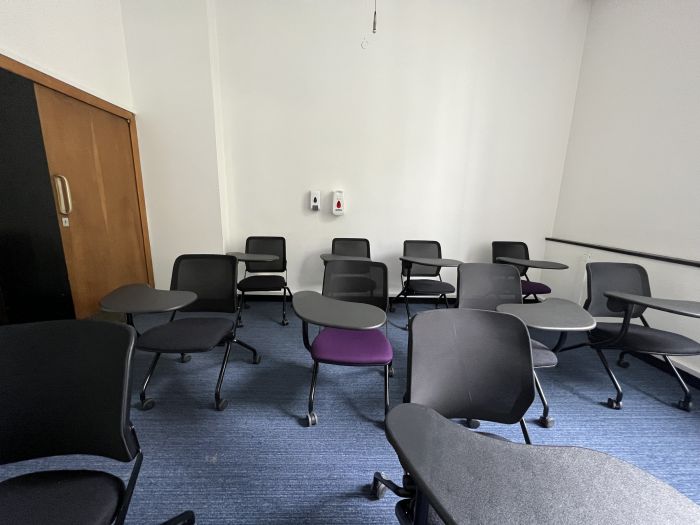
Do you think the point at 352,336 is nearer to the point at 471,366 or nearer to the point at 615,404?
the point at 471,366

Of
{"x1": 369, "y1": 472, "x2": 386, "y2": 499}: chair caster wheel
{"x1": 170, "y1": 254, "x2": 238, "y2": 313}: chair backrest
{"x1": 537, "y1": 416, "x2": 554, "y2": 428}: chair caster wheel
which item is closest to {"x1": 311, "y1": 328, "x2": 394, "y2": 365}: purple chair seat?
{"x1": 369, "y1": 472, "x2": 386, "y2": 499}: chair caster wheel

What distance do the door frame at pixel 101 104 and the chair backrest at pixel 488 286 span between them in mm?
3438

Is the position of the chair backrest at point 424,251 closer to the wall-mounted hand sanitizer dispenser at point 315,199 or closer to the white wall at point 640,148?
the wall-mounted hand sanitizer dispenser at point 315,199

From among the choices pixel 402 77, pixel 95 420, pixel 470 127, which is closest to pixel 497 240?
pixel 470 127

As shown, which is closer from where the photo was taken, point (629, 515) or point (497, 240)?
point (629, 515)

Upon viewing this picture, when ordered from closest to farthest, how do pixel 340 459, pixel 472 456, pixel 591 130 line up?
pixel 472 456 < pixel 340 459 < pixel 591 130

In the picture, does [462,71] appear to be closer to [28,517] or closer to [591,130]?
[591,130]

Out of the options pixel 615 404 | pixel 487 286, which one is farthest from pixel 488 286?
pixel 615 404

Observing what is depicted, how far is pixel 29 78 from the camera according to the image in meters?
2.04

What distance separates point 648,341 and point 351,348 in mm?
2028

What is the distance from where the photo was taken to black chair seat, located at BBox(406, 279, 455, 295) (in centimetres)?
297

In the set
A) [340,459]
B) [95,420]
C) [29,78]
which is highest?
[29,78]

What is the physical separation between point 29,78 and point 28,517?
285 centimetres

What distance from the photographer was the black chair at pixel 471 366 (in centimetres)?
104
